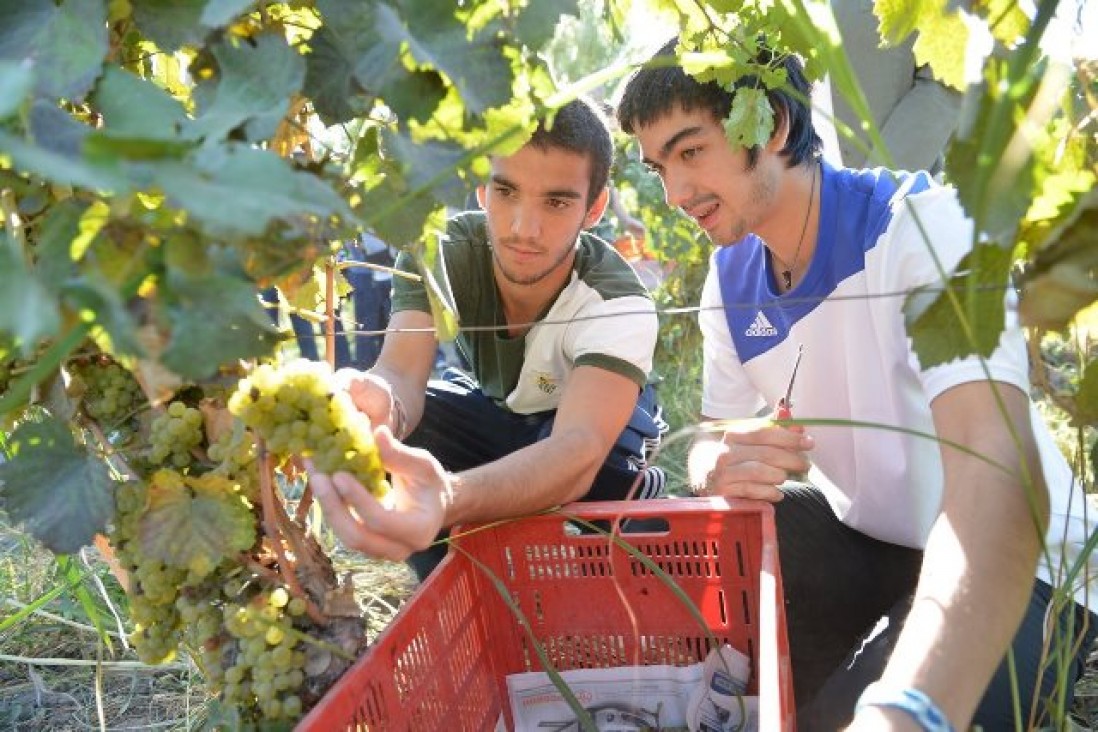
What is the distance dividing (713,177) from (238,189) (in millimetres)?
1198

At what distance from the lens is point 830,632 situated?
5.57 ft

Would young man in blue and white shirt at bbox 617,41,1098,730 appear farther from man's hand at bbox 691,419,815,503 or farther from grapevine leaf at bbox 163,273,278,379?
grapevine leaf at bbox 163,273,278,379

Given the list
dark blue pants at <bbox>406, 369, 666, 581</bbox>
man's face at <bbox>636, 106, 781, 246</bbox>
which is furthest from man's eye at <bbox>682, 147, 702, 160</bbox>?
dark blue pants at <bbox>406, 369, 666, 581</bbox>

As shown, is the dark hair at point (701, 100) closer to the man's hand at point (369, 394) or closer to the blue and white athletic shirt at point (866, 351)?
the blue and white athletic shirt at point (866, 351)

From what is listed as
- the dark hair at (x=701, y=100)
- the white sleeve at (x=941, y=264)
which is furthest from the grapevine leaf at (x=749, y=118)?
the dark hair at (x=701, y=100)

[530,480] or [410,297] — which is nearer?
[530,480]

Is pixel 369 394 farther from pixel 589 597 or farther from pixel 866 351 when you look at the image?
pixel 866 351

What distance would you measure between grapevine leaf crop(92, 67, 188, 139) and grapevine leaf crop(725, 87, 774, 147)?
732 millimetres

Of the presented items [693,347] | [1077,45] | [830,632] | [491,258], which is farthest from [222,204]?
[693,347]

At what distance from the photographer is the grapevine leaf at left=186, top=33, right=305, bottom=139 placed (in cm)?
75

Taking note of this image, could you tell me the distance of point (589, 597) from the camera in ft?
4.76

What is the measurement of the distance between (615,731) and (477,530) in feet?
1.07

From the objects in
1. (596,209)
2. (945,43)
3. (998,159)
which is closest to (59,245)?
(998,159)

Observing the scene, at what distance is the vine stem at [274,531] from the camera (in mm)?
970
